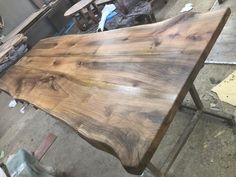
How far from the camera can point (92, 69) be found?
1.73 meters

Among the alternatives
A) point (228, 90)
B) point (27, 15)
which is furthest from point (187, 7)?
point (27, 15)

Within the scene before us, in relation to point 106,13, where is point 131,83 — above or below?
above

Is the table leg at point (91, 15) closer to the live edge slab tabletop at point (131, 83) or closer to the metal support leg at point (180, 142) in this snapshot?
the live edge slab tabletop at point (131, 83)

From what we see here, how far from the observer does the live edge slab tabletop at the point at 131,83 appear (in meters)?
1.08

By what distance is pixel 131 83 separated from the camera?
1348 millimetres

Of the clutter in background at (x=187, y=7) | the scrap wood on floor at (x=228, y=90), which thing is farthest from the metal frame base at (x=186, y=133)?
the clutter in background at (x=187, y=7)

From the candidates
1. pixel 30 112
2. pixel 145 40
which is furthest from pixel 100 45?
pixel 30 112

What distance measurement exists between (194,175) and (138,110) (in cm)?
92

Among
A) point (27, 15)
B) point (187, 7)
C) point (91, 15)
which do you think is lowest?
point (187, 7)

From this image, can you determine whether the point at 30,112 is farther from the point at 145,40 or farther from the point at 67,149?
the point at 145,40

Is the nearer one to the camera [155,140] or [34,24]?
[155,140]

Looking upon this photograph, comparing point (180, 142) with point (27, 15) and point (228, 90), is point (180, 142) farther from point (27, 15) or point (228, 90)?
point (27, 15)

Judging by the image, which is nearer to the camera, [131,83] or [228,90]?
[131,83]

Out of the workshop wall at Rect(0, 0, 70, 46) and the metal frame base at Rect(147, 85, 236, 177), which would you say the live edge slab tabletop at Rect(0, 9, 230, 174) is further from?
the workshop wall at Rect(0, 0, 70, 46)
